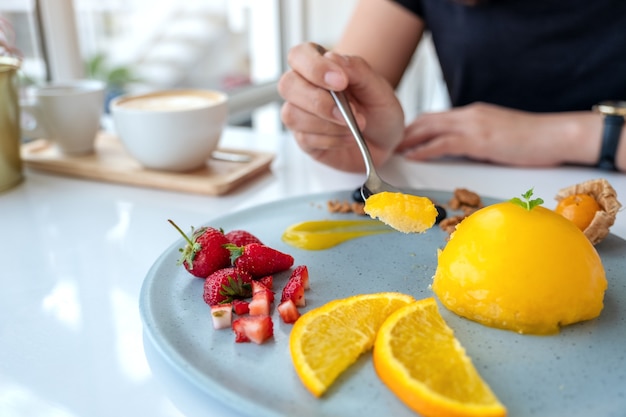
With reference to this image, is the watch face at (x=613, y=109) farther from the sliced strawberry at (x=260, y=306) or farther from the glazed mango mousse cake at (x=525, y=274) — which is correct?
the sliced strawberry at (x=260, y=306)

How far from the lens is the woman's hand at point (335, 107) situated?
917 mm

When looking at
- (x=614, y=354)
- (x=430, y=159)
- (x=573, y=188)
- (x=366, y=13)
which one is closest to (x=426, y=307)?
(x=614, y=354)

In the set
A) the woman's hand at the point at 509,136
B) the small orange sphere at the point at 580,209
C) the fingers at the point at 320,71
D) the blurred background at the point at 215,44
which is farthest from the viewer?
the blurred background at the point at 215,44

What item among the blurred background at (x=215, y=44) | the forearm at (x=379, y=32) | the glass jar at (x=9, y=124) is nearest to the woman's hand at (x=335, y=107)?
the forearm at (x=379, y=32)

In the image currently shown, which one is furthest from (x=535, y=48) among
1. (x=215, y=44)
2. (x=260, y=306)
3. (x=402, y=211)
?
(x=215, y=44)

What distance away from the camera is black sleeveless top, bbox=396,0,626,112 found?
127 centimetres

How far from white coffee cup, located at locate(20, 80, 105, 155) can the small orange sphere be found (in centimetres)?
91

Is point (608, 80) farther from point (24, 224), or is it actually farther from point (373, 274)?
point (24, 224)

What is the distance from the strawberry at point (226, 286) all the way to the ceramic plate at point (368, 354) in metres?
0.02

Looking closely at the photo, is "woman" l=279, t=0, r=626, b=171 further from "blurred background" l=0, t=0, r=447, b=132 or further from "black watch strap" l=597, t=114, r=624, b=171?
"blurred background" l=0, t=0, r=447, b=132

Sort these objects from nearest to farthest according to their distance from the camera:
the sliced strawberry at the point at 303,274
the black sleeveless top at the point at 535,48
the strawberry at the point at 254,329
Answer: the strawberry at the point at 254,329, the sliced strawberry at the point at 303,274, the black sleeveless top at the point at 535,48

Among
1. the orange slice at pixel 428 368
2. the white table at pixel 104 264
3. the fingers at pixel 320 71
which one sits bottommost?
the white table at pixel 104 264

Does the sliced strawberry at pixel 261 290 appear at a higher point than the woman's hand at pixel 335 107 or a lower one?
lower

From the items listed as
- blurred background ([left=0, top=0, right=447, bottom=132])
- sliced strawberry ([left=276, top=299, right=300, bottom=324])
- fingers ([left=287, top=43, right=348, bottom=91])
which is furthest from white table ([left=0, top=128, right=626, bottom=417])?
blurred background ([left=0, top=0, right=447, bottom=132])
